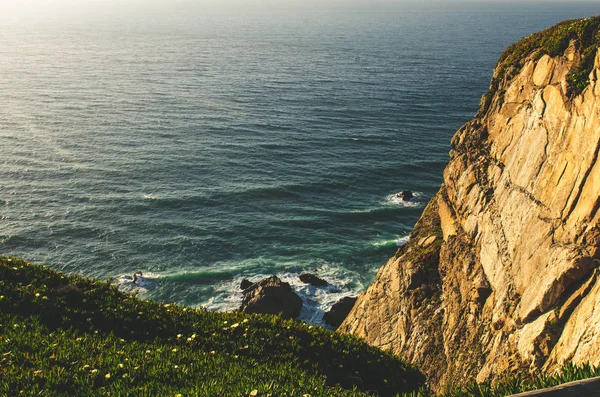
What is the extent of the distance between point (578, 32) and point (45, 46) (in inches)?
8465

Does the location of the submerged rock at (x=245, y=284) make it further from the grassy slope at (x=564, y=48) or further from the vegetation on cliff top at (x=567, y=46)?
the vegetation on cliff top at (x=567, y=46)

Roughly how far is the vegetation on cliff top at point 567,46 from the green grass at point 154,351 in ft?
48.4

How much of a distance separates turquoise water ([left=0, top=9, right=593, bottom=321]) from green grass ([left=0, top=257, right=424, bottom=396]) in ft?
99.1

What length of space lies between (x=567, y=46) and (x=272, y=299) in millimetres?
33000

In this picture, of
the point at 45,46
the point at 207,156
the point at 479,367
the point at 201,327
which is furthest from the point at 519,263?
the point at 45,46

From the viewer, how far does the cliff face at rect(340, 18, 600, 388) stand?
1867cm

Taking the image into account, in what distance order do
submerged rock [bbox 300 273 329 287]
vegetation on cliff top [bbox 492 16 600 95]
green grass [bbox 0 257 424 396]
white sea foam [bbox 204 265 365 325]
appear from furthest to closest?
submerged rock [bbox 300 273 329 287] → white sea foam [bbox 204 265 365 325] → vegetation on cliff top [bbox 492 16 600 95] → green grass [bbox 0 257 424 396]

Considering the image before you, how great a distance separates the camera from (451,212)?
3228 centimetres

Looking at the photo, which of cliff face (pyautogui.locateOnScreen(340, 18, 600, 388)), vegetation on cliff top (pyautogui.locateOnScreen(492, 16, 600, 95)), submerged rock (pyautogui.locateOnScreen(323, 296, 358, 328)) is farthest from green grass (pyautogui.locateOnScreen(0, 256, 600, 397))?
submerged rock (pyautogui.locateOnScreen(323, 296, 358, 328))

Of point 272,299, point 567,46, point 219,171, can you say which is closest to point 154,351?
point 567,46

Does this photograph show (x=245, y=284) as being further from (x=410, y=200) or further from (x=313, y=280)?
(x=410, y=200)

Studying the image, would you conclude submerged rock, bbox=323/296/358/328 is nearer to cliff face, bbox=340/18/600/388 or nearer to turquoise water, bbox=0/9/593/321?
turquoise water, bbox=0/9/593/321

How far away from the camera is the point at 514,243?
2327cm

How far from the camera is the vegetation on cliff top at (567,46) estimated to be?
22125mm
